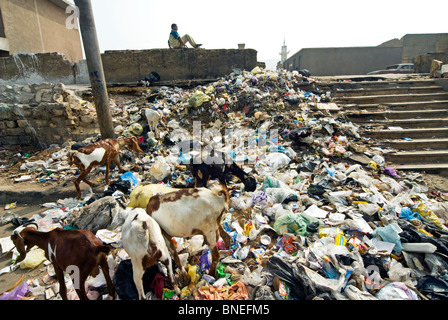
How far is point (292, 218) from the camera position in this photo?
2.95 meters

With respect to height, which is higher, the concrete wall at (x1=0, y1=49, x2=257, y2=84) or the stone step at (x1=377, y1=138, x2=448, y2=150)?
the concrete wall at (x1=0, y1=49, x2=257, y2=84)

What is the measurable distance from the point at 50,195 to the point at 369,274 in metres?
5.33

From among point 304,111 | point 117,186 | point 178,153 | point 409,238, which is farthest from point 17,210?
point 304,111

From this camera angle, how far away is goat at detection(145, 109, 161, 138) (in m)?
5.66

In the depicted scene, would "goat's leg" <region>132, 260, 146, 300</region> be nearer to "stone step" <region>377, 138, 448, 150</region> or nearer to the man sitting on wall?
"stone step" <region>377, 138, 448, 150</region>

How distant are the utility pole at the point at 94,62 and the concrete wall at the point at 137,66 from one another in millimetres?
3525

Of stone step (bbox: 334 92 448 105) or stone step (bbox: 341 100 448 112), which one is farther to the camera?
stone step (bbox: 334 92 448 105)

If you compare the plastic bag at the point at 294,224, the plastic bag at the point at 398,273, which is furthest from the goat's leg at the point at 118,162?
the plastic bag at the point at 398,273

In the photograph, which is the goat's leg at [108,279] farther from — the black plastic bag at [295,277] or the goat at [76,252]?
the black plastic bag at [295,277]

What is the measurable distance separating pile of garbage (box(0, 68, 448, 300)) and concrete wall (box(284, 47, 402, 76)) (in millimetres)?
8254

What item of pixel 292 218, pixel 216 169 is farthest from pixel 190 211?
pixel 216 169

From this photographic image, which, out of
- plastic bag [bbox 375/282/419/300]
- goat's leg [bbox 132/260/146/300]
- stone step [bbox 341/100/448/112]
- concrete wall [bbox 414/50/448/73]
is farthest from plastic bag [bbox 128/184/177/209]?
concrete wall [bbox 414/50/448/73]

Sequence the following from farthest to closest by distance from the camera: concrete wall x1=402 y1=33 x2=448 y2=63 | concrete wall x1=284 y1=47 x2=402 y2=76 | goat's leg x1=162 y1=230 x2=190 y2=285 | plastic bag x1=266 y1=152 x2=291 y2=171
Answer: concrete wall x1=402 y1=33 x2=448 y2=63 < concrete wall x1=284 y1=47 x2=402 y2=76 < plastic bag x1=266 y1=152 x2=291 y2=171 < goat's leg x1=162 y1=230 x2=190 y2=285
